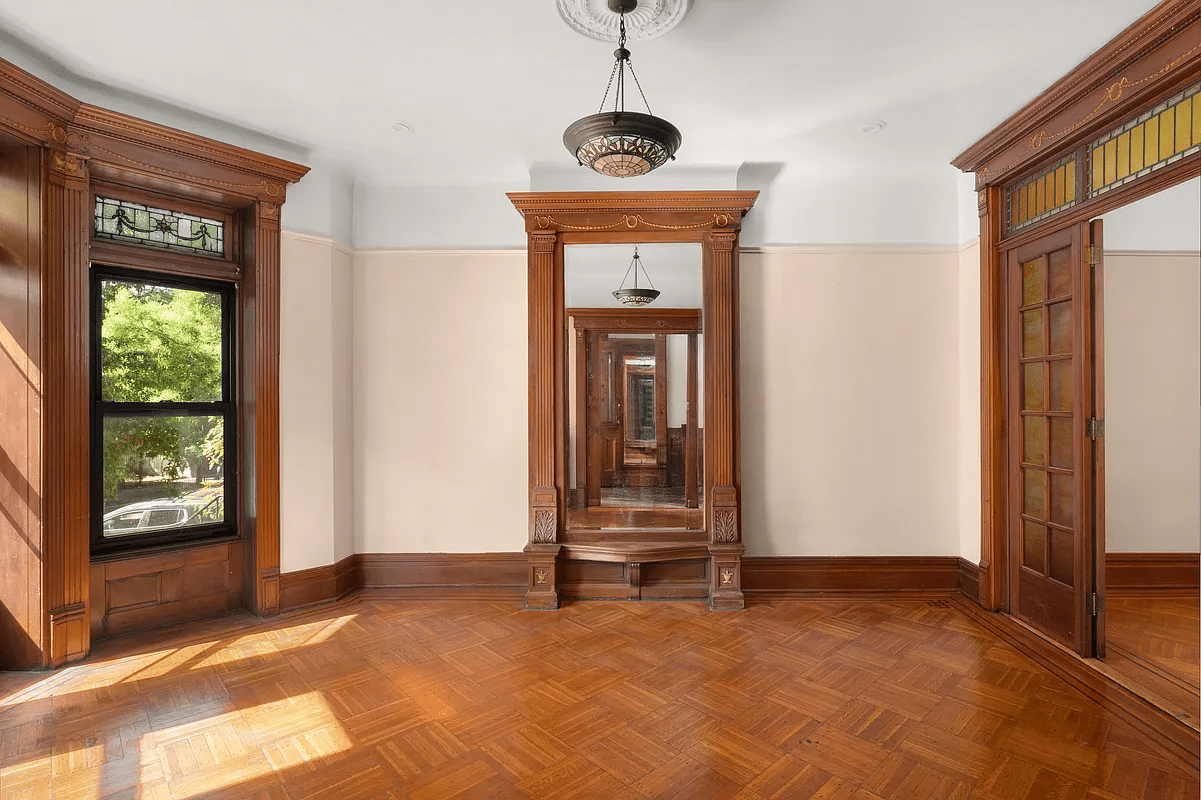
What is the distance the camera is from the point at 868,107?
3.69 metres

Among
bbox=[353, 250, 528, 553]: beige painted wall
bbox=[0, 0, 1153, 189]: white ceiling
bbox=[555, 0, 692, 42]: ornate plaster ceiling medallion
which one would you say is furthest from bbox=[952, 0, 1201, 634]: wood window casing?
bbox=[353, 250, 528, 553]: beige painted wall

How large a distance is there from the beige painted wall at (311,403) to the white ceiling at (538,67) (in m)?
0.82

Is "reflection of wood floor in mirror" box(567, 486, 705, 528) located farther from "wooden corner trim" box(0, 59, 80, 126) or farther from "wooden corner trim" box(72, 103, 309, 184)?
"wooden corner trim" box(0, 59, 80, 126)

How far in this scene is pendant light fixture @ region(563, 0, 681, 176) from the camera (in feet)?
8.88

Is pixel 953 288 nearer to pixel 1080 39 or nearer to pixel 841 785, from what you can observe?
pixel 1080 39

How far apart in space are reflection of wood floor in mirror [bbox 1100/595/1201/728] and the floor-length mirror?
2541 mm

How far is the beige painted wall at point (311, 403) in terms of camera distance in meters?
4.27

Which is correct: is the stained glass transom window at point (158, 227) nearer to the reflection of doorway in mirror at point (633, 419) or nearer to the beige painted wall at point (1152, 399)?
the reflection of doorway in mirror at point (633, 419)

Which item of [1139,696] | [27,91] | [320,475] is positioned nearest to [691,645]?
[1139,696]

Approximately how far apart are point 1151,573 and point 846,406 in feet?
8.46

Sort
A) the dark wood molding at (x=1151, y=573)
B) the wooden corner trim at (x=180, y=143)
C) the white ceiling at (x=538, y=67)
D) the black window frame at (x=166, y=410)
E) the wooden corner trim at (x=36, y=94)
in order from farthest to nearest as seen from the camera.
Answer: the dark wood molding at (x=1151, y=573), the black window frame at (x=166, y=410), the wooden corner trim at (x=180, y=143), the wooden corner trim at (x=36, y=94), the white ceiling at (x=538, y=67)

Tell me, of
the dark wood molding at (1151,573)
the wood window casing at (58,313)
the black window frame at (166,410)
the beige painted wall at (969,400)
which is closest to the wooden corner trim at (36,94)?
the wood window casing at (58,313)

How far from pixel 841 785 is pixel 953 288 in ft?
12.2

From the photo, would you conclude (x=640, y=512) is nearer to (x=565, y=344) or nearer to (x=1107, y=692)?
(x=565, y=344)
